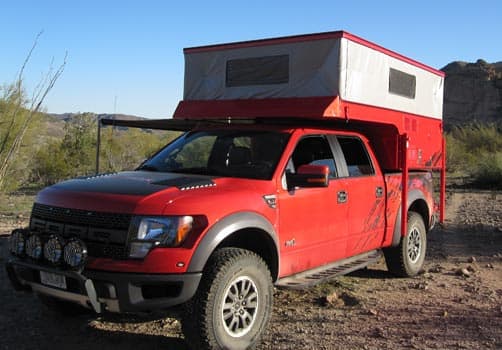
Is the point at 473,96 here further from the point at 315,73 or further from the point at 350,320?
the point at 350,320

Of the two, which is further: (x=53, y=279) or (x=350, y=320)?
(x=350, y=320)

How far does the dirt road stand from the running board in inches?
15.3

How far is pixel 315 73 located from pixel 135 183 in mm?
2637

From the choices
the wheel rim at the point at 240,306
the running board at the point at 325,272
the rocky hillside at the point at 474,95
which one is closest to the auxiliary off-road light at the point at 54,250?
the wheel rim at the point at 240,306

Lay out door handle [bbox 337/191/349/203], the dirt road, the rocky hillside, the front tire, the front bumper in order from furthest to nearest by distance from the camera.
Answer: the rocky hillside → door handle [bbox 337/191/349/203] → the dirt road → the front tire → the front bumper

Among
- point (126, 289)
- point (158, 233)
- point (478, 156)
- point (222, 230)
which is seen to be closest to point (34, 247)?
point (126, 289)

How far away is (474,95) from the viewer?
6844 cm

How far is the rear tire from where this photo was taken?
757cm

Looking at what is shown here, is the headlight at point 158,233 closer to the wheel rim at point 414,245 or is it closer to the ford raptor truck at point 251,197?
the ford raptor truck at point 251,197

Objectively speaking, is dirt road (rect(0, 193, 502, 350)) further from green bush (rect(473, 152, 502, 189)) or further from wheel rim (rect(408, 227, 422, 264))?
green bush (rect(473, 152, 502, 189))

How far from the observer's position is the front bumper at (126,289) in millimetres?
4223

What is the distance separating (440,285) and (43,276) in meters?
4.84

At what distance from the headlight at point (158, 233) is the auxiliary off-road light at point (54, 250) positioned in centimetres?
58

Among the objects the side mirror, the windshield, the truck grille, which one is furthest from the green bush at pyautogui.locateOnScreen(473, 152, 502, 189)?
the truck grille
